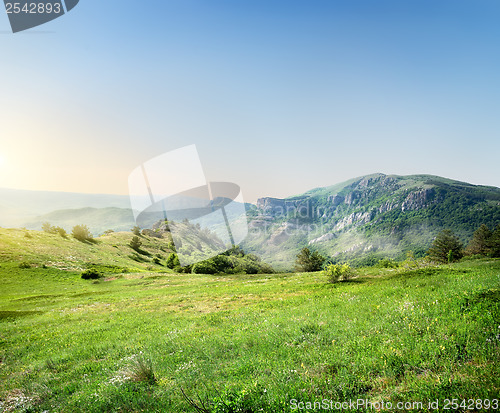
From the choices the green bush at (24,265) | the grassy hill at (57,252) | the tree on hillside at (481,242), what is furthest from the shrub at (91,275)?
the tree on hillside at (481,242)

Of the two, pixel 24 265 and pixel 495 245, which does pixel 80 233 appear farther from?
pixel 495 245

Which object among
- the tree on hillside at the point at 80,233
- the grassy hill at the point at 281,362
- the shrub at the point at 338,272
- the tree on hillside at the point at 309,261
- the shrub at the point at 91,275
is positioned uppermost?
the tree on hillside at the point at 80,233

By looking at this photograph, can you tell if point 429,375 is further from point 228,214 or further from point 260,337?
point 228,214

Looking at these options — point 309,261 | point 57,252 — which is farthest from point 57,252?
point 309,261

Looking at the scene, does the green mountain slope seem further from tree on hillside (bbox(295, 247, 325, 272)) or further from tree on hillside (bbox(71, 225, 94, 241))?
tree on hillside (bbox(295, 247, 325, 272))

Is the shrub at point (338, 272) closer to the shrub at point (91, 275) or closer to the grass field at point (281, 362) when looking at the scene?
the grass field at point (281, 362)

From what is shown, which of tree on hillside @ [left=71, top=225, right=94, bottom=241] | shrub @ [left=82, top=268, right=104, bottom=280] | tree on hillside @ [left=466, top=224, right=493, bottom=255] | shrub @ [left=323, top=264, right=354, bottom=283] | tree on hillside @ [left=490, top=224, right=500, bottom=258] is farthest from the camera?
tree on hillside @ [left=71, top=225, right=94, bottom=241]

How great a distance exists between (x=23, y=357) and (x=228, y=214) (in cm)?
2211

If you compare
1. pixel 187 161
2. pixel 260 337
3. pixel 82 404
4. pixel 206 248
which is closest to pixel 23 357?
pixel 82 404

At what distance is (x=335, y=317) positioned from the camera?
1071 cm

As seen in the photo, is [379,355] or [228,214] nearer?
[379,355]

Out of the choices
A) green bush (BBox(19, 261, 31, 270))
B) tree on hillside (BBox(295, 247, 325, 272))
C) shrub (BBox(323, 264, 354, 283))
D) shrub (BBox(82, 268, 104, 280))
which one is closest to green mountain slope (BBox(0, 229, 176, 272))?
green bush (BBox(19, 261, 31, 270))

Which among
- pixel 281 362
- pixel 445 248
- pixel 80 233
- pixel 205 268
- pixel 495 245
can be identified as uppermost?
pixel 80 233

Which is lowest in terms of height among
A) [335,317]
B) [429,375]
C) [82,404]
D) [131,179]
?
[335,317]
